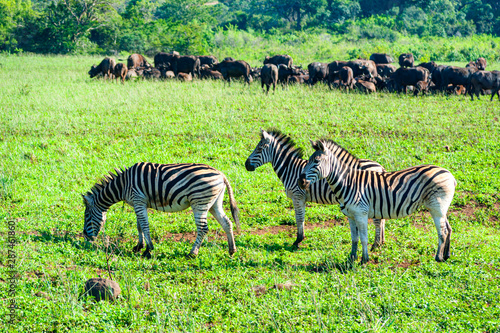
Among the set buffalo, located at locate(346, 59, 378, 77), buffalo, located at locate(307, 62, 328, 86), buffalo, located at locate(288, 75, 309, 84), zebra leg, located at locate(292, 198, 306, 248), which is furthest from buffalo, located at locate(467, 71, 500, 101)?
zebra leg, located at locate(292, 198, 306, 248)

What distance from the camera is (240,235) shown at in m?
7.68

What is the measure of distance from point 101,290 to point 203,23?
52.7 metres

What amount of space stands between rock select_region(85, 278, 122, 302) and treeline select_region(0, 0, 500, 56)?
36.9 metres

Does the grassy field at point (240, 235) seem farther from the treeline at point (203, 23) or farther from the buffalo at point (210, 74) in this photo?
the treeline at point (203, 23)

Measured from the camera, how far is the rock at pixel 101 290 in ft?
17.7

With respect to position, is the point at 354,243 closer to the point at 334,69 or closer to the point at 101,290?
the point at 101,290

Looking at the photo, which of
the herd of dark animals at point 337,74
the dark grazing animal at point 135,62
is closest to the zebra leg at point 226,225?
the herd of dark animals at point 337,74

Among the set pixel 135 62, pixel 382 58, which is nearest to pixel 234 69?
pixel 135 62

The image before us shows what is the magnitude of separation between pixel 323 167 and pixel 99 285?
3188 millimetres

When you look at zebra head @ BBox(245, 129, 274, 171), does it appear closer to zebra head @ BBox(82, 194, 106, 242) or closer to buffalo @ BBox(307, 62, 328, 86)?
zebra head @ BBox(82, 194, 106, 242)

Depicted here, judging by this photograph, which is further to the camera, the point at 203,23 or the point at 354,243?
the point at 203,23

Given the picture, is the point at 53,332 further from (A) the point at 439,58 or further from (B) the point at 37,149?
(A) the point at 439,58

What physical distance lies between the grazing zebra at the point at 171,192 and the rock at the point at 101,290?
1.37 m

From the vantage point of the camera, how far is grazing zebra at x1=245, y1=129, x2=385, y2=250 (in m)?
7.20
